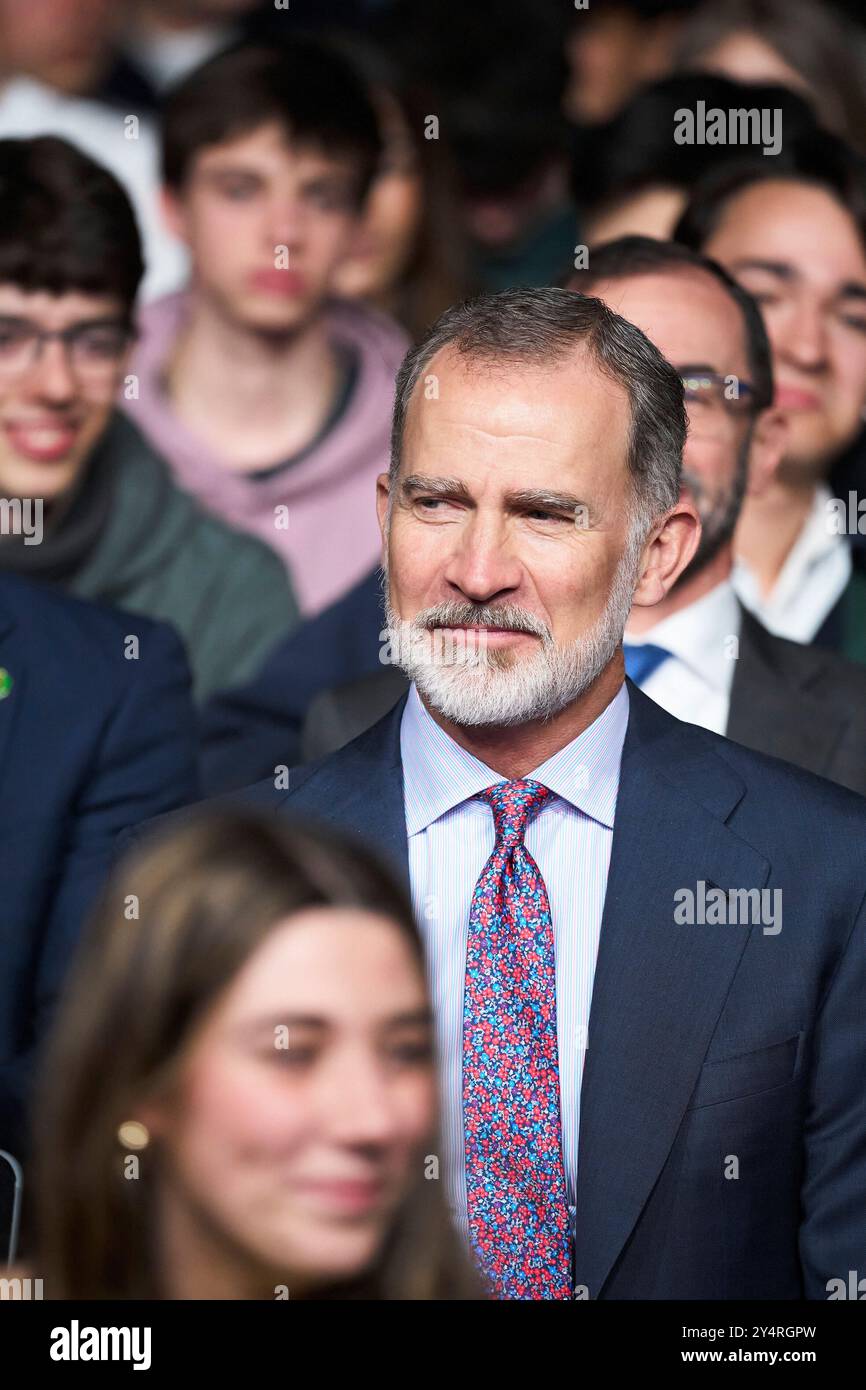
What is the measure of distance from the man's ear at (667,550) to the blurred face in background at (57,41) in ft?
9.56

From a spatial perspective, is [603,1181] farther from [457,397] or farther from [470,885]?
[457,397]

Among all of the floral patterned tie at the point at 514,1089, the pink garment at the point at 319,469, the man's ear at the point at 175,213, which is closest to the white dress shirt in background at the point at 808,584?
the pink garment at the point at 319,469

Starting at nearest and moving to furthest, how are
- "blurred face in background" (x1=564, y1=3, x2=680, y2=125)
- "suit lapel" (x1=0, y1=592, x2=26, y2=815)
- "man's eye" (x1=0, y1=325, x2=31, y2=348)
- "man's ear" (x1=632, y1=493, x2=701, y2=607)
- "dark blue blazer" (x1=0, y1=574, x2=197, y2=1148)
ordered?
"man's ear" (x1=632, y1=493, x2=701, y2=607) → "dark blue blazer" (x1=0, y1=574, x2=197, y2=1148) → "suit lapel" (x1=0, y1=592, x2=26, y2=815) → "man's eye" (x1=0, y1=325, x2=31, y2=348) → "blurred face in background" (x1=564, y1=3, x2=680, y2=125)

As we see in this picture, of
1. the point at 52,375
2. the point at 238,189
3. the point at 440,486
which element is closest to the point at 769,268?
the point at 238,189

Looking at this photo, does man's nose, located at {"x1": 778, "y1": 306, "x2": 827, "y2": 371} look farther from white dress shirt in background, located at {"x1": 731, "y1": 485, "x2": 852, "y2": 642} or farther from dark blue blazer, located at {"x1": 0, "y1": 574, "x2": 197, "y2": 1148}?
dark blue blazer, located at {"x1": 0, "y1": 574, "x2": 197, "y2": 1148}

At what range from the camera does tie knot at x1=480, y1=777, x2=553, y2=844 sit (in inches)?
104

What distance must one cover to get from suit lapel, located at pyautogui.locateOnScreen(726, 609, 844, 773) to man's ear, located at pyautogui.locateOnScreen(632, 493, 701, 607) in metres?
0.83

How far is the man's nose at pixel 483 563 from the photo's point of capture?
264cm

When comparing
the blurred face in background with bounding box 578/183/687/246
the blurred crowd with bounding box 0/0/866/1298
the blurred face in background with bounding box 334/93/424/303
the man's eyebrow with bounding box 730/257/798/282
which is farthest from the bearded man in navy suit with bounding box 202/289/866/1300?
the blurred face in background with bounding box 334/93/424/303

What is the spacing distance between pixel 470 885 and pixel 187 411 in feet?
8.59

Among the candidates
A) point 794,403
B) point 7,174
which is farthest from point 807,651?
point 7,174

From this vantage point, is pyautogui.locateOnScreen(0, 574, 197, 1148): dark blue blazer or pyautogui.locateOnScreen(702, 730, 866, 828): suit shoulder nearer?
pyautogui.locateOnScreen(702, 730, 866, 828): suit shoulder

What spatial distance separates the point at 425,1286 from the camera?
5.78 ft

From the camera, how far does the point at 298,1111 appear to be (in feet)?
5.57
